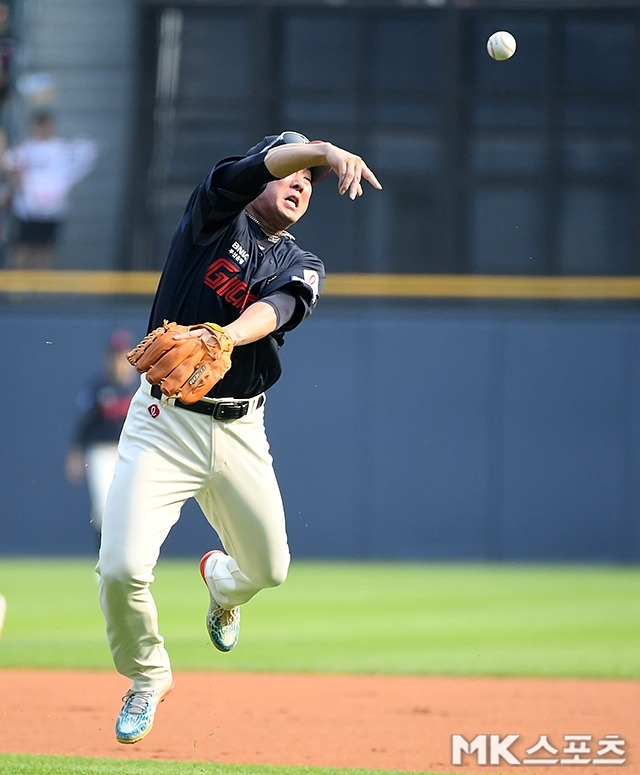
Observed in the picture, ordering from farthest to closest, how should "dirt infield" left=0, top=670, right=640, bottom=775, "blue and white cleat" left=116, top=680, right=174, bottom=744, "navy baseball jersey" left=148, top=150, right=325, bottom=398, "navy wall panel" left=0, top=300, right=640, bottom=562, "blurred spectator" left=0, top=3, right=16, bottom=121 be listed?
"blurred spectator" left=0, top=3, right=16, bottom=121, "navy wall panel" left=0, top=300, right=640, bottom=562, "dirt infield" left=0, top=670, right=640, bottom=775, "navy baseball jersey" left=148, top=150, right=325, bottom=398, "blue and white cleat" left=116, top=680, right=174, bottom=744

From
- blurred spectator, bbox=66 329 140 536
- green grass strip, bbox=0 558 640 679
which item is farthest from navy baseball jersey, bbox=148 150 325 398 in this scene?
blurred spectator, bbox=66 329 140 536

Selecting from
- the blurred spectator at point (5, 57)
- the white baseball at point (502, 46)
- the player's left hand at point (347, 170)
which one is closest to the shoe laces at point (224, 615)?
the player's left hand at point (347, 170)

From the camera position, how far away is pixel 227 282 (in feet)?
13.1

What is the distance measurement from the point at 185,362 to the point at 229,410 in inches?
16.2

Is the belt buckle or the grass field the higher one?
the belt buckle

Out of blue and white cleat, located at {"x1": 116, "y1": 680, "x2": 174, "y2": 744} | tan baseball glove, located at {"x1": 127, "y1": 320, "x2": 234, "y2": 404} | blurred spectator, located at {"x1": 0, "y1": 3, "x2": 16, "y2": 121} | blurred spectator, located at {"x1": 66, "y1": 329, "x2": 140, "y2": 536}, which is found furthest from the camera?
blurred spectator, located at {"x1": 0, "y1": 3, "x2": 16, "y2": 121}

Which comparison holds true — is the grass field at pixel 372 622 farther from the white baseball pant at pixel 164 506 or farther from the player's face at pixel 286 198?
the player's face at pixel 286 198

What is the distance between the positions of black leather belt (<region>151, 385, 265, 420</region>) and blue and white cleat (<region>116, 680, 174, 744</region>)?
86 centimetres

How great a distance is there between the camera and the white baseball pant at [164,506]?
3.81 m

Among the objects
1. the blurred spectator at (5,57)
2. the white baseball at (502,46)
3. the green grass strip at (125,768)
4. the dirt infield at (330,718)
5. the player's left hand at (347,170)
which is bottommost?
the dirt infield at (330,718)

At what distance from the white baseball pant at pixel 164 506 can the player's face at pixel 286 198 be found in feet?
2.07

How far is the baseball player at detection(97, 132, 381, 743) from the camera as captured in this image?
3.80 metres

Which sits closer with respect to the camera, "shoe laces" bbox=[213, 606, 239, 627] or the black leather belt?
the black leather belt

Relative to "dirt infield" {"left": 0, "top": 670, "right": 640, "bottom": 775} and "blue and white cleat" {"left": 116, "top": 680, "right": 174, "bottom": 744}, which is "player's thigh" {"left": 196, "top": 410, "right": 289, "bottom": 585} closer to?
"blue and white cleat" {"left": 116, "top": 680, "right": 174, "bottom": 744}
